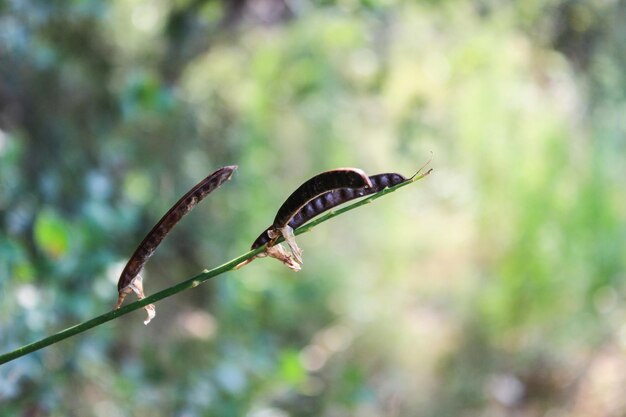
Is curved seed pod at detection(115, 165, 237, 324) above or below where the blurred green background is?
below

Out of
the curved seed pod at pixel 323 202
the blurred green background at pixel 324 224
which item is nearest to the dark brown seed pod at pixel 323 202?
the curved seed pod at pixel 323 202

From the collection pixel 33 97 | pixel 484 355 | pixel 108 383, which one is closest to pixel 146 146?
pixel 33 97

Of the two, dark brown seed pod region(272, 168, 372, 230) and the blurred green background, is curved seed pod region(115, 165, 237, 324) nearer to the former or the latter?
dark brown seed pod region(272, 168, 372, 230)

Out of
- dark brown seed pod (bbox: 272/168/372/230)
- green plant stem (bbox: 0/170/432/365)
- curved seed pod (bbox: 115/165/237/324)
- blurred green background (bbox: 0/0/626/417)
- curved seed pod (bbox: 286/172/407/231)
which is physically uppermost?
blurred green background (bbox: 0/0/626/417)

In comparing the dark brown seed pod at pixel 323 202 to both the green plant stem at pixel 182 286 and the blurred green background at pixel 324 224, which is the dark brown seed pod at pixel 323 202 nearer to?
the green plant stem at pixel 182 286

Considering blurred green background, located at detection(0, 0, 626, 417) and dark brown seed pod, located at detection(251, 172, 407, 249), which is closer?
dark brown seed pod, located at detection(251, 172, 407, 249)

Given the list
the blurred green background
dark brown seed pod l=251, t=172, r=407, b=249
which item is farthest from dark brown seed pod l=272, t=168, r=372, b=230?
the blurred green background

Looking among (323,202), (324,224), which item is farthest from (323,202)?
(324,224)
